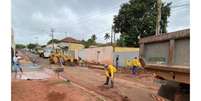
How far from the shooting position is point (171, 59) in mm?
4012

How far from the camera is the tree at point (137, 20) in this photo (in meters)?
30.7

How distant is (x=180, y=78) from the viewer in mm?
3857

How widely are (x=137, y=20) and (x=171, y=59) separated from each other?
27.9 meters

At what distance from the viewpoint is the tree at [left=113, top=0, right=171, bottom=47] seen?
101 ft

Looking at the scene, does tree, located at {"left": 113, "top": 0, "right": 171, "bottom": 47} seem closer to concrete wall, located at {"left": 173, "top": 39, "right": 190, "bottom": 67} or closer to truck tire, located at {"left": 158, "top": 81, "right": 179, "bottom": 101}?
truck tire, located at {"left": 158, "top": 81, "right": 179, "bottom": 101}

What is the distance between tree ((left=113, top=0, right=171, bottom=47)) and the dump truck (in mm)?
25801

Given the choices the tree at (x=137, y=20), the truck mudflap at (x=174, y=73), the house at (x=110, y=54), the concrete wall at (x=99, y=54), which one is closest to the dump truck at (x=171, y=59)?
the truck mudflap at (x=174, y=73)

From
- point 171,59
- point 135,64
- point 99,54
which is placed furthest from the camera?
point 99,54

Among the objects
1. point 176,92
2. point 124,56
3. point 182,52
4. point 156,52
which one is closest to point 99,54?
point 124,56

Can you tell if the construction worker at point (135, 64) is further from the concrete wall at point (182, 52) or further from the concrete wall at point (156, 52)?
the concrete wall at point (182, 52)

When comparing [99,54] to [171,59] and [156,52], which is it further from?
[171,59]
